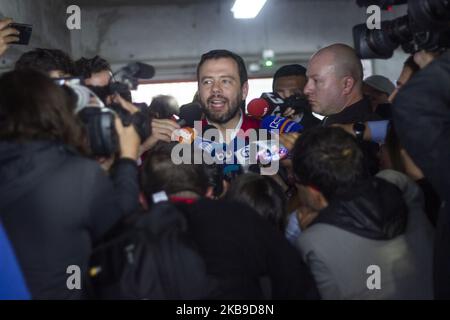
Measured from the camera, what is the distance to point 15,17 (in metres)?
4.09

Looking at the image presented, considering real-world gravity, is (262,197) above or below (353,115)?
below

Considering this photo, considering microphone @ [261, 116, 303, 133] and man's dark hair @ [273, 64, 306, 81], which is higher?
man's dark hair @ [273, 64, 306, 81]

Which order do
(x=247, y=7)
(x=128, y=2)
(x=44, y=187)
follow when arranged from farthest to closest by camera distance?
(x=128, y=2) < (x=247, y=7) < (x=44, y=187)

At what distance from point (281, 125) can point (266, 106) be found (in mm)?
137

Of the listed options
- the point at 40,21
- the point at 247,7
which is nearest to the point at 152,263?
the point at 40,21

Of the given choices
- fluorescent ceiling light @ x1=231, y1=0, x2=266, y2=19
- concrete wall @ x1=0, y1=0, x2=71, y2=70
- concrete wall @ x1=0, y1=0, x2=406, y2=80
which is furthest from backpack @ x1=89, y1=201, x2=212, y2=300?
concrete wall @ x1=0, y1=0, x2=406, y2=80

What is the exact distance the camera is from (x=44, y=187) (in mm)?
1211

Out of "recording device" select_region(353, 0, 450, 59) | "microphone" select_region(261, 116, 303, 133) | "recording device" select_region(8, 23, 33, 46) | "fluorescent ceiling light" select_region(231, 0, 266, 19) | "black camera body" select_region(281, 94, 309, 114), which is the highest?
"fluorescent ceiling light" select_region(231, 0, 266, 19)

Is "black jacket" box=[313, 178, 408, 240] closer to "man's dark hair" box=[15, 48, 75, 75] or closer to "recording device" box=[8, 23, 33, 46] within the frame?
"man's dark hair" box=[15, 48, 75, 75]

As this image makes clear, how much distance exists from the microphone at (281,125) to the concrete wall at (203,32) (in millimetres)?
4879

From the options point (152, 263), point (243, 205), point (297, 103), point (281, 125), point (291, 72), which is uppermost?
point (291, 72)

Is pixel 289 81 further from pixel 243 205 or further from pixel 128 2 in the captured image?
pixel 128 2

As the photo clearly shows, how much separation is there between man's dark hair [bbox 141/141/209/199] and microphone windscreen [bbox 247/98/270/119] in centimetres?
89

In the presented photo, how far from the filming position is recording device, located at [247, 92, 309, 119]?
7.32 feet
